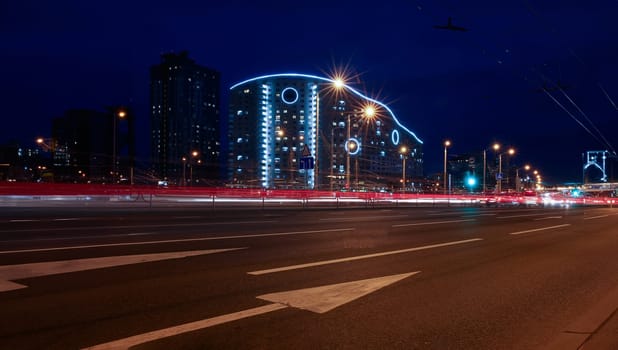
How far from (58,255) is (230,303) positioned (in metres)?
5.13

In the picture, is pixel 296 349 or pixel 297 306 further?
pixel 297 306

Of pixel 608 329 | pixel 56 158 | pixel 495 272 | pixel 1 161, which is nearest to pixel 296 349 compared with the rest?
pixel 608 329

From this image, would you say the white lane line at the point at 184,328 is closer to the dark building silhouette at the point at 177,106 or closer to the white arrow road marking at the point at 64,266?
the white arrow road marking at the point at 64,266

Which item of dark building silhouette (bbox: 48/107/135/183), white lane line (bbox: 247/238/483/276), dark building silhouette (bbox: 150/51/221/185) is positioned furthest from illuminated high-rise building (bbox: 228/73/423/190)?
white lane line (bbox: 247/238/483/276)

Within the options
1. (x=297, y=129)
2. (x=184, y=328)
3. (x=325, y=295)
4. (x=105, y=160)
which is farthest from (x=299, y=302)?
(x=297, y=129)

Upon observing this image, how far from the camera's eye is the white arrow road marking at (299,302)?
16.3 feet

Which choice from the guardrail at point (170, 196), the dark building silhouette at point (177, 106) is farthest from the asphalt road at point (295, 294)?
the dark building silhouette at point (177, 106)

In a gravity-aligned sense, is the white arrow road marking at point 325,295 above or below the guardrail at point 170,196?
below

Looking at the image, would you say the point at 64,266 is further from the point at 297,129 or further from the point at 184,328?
the point at 297,129

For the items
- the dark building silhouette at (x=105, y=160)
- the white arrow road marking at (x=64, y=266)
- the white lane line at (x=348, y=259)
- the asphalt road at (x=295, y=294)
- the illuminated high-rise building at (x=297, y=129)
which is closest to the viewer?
the asphalt road at (x=295, y=294)

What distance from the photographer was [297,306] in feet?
20.5

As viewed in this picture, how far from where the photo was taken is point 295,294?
6.85 meters

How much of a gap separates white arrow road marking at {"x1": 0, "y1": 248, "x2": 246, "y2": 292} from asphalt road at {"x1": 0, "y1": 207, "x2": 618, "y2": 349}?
0.02 meters

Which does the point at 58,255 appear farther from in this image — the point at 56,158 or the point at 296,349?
the point at 56,158
